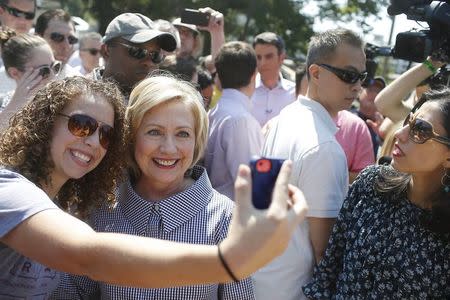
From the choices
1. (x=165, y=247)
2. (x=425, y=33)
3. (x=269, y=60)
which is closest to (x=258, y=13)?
(x=269, y=60)

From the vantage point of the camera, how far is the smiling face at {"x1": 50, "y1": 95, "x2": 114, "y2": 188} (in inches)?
87.7

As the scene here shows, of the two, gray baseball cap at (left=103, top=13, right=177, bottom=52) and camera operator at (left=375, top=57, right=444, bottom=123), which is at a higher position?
gray baseball cap at (left=103, top=13, right=177, bottom=52)

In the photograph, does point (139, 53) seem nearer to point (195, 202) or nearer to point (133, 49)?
point (133, 49)

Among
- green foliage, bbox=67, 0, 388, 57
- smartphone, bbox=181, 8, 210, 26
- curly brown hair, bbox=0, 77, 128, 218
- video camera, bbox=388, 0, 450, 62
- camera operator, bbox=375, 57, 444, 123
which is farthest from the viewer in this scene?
green foliage, bbox=67, 0, 388, 57

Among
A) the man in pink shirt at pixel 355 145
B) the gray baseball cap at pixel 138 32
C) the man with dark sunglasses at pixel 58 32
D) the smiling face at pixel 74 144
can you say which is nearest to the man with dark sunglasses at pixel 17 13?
the man with dark sunglasses at pixel 58 32

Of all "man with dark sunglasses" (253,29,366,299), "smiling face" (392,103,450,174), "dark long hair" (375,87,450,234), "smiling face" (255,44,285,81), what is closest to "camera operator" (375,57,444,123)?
"man with dark sunglasses" (253,29,366,299)

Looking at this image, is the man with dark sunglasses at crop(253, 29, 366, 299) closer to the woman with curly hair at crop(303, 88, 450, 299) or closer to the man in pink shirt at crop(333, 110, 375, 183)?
the woman with curly hair at crop(303, 88, 450, 299)

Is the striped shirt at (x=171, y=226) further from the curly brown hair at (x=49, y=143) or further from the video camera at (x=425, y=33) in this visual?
the video camera at (x=425, y=33)

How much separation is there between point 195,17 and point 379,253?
10.8ft

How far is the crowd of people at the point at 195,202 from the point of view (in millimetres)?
1564

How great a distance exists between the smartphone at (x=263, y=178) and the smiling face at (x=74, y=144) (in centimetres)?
99

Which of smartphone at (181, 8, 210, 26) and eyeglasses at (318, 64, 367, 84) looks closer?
eyeglasses at (318, 64, 367, 84)

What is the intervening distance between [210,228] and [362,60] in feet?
4.63

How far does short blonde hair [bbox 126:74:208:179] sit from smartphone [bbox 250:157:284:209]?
42.1 inches
